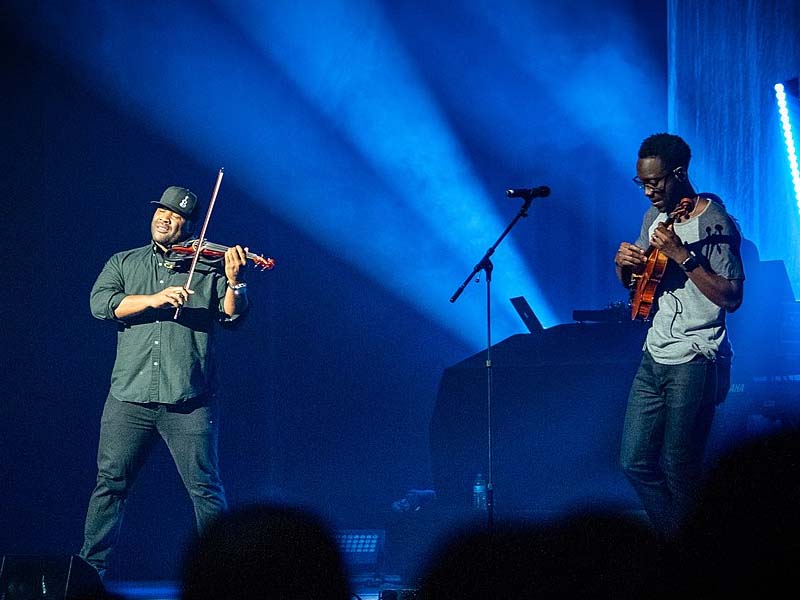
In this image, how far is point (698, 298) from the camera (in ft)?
13.9

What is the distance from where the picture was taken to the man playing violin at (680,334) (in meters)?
4.16

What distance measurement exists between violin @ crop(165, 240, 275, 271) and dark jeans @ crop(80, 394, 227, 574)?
29.1 inches

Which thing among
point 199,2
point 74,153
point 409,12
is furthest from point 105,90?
point 409,12

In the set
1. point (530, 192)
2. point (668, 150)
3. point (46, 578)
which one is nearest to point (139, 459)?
point (46, 578)

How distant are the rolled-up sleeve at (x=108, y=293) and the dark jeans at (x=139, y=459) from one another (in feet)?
1.50

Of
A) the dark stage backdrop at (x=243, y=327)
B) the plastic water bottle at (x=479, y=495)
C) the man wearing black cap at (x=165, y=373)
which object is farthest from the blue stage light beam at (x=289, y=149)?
the man wearing black cap at (x=165, y=373)

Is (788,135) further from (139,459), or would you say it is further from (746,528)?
(746,528)

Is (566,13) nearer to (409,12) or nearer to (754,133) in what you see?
(409,12)

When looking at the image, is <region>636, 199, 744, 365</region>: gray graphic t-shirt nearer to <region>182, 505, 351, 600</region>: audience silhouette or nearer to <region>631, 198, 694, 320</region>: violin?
<region>631, 198, 694, 320</region>: violin

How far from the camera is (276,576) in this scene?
2.32m

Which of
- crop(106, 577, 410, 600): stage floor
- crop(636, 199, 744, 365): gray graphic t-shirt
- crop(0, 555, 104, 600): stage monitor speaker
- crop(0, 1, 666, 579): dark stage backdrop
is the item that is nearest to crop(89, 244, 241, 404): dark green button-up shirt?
crop(0, 555, 104, 600): stage monitor speaker

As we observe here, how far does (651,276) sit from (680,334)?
285mm

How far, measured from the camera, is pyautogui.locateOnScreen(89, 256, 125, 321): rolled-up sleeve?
4.98 metres

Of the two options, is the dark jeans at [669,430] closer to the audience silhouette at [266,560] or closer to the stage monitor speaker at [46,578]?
the audience silhouette at [266,560]
